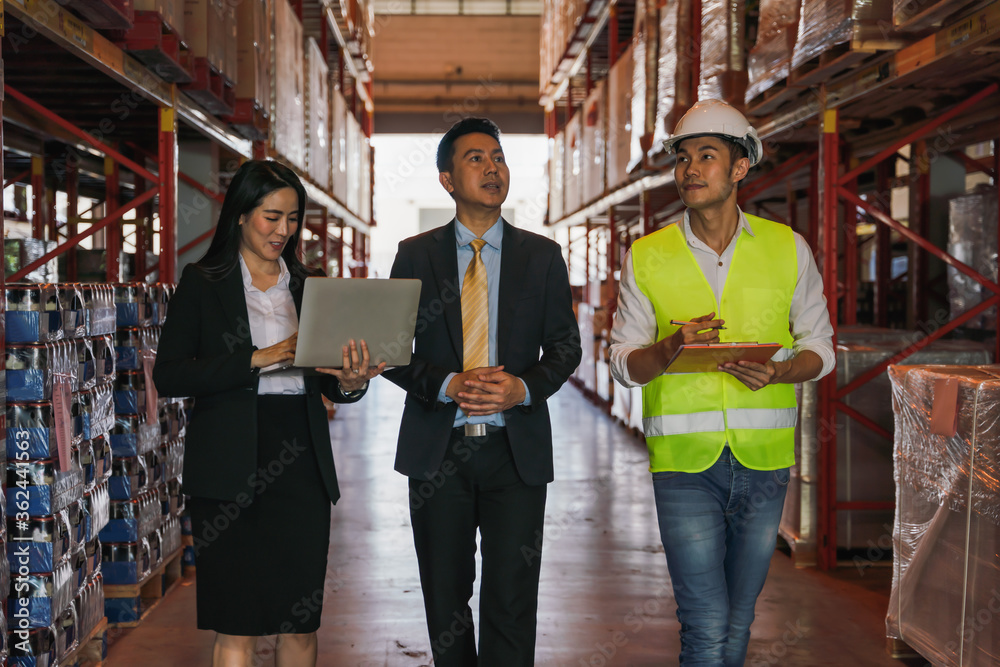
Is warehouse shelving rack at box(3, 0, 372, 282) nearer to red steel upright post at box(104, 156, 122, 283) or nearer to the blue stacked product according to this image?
red steel upright post at box(104, 156, 122, 283)

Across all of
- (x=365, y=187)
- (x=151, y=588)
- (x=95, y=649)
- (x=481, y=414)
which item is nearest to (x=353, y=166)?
(x=365, y=187)

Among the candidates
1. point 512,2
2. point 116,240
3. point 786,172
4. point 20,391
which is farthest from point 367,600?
point 512,2

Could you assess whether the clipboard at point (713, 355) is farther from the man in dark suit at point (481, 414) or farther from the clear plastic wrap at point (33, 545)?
the clear plastic wrap at point (33, 545)

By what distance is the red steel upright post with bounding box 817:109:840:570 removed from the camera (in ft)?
17.2

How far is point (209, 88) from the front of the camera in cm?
581

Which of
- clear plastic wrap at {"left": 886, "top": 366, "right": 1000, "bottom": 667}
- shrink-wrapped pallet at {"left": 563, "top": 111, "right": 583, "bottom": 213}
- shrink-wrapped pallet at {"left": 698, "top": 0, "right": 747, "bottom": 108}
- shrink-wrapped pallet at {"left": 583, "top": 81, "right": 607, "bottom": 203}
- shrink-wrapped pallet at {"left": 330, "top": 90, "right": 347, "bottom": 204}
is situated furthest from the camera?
shrink-wrapped pallet at {"left": 563, "top": 111, "right": 583, "bottom": 213}

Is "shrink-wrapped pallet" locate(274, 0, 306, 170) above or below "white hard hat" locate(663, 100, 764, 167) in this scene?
above

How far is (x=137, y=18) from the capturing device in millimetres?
4652

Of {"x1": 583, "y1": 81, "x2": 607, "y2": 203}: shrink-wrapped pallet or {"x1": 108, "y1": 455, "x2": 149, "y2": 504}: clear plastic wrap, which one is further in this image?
{"x1": 583, "y1": 81, "x2": 607, "y2": 203}: shrink-wrapped pallet

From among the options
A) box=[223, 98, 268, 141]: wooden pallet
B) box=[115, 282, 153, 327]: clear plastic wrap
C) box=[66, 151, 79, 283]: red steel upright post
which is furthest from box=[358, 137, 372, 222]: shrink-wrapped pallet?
box=[115, 282, 153, 327]: clear plastic wrap

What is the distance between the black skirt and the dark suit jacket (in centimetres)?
31

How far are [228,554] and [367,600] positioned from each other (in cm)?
222

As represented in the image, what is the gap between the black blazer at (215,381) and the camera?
260 centimetres

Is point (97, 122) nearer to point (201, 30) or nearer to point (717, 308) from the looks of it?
point (201, 30)
